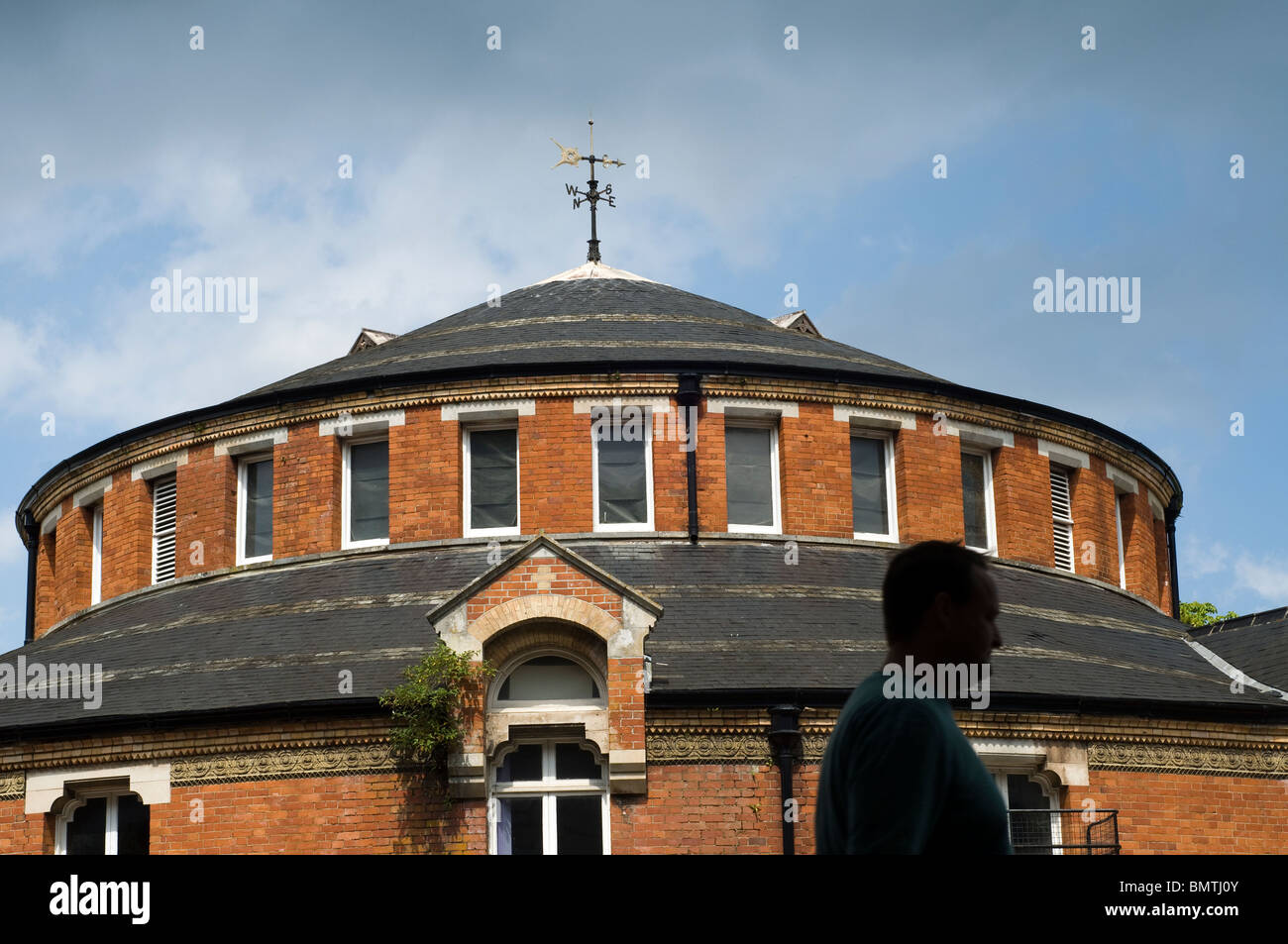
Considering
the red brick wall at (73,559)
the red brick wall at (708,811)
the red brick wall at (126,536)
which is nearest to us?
the red brick wall at (708,811)

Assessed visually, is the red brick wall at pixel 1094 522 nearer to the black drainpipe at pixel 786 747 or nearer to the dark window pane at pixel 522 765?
the black drainpipe at pixel 786 747

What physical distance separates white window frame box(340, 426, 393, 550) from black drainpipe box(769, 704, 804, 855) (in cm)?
863

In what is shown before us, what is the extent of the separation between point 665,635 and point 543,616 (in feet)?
7.66

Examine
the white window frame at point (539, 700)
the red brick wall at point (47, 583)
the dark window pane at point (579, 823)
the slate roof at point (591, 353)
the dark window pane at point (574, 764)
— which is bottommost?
the dark window pane at point (579, 823)

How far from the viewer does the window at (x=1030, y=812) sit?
74.8 feet

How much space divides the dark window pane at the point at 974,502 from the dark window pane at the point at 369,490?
33.6ft

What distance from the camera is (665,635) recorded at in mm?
23453

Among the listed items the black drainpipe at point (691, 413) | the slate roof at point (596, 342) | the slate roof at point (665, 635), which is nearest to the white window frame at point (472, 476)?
the slate roof at point (665, 635)

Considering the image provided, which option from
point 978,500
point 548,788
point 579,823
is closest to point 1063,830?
point 579,823

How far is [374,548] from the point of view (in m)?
27.1

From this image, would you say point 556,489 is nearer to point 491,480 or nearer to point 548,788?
point 491,480

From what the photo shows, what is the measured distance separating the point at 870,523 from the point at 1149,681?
571cm

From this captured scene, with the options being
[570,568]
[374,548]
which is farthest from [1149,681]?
[374,548]
